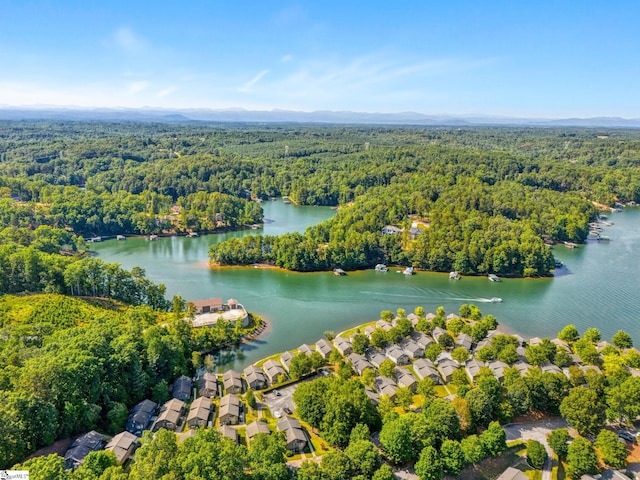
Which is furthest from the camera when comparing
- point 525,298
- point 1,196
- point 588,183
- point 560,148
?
point 560,148

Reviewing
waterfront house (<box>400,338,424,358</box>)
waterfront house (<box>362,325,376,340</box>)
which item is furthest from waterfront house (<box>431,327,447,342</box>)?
waterfront house (<box>362,325,376,340</box>)

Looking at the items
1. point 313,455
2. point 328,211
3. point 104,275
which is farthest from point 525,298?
point 328,211

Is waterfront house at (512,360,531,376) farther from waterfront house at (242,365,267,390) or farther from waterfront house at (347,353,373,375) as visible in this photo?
waterfront house at (242,365,267,390)

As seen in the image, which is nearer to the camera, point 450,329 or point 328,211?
point 450,329

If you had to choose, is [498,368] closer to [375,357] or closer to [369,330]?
[375,357]

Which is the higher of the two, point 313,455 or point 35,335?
point 35,335

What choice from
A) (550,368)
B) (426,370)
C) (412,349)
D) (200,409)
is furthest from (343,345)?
(550,368)

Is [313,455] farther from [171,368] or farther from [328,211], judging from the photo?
[328,211]
